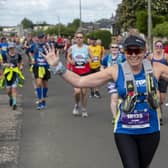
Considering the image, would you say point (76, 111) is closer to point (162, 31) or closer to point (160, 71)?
point (160, 71)

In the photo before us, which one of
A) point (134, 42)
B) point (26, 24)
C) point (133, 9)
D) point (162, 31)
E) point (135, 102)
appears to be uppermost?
point (133, 9)

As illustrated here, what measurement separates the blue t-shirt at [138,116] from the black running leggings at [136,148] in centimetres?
5

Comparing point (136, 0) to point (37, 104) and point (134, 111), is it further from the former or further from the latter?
point (134, 111)

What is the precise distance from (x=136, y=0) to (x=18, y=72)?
48.7 metres

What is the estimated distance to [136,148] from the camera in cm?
507

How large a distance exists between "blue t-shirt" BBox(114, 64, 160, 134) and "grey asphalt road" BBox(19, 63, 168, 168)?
225 centimetres

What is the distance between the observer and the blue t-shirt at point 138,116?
16.4 ft

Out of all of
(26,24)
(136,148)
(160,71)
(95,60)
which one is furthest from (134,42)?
(26,24)

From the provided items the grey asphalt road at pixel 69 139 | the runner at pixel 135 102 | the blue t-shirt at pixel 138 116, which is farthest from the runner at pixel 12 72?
the blue t-shirt at pixel 138 116

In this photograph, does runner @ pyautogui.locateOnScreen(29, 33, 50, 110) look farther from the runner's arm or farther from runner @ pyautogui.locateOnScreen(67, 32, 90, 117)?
the runner's arm

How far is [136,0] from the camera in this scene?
200ft

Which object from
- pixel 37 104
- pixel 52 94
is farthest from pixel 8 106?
pixel 52 94

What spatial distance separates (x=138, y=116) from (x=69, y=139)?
14.2ft

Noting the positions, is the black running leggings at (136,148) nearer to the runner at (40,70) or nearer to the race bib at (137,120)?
the race bib at (137,120)
